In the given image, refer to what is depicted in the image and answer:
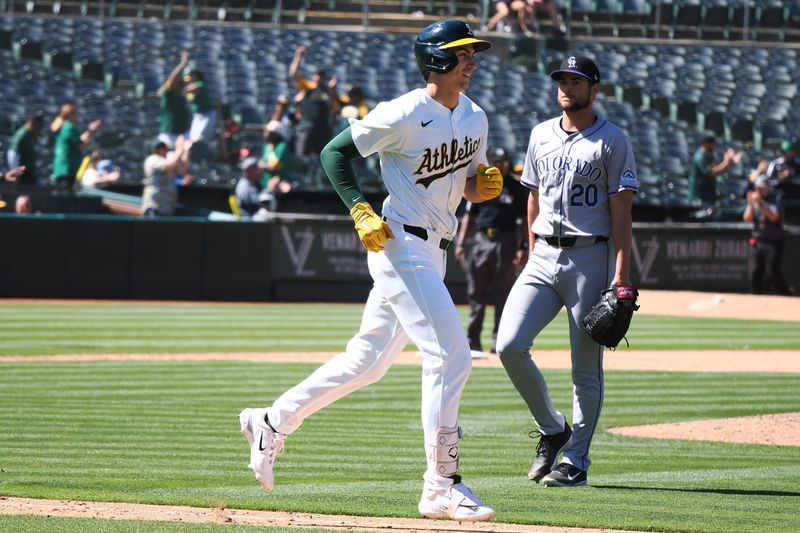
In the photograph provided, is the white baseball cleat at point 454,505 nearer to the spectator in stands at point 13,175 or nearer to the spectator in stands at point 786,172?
the spectator in stands at point 13,175

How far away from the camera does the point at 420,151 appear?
571 centimetres

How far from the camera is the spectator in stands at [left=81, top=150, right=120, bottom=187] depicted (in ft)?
76.4

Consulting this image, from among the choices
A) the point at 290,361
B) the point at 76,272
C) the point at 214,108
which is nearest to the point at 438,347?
the point at 290,361

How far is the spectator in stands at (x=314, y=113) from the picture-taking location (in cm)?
2411

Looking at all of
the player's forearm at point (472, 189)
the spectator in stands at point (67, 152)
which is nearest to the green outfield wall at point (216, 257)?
the spectator in stands at point (67, 152)

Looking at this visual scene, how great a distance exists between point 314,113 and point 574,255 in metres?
17.8

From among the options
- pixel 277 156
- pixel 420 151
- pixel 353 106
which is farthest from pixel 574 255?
pixel 353 106

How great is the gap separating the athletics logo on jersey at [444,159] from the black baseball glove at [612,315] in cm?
106

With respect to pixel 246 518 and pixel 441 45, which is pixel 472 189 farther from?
pixel 246 518

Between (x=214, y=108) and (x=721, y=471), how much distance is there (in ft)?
66.4

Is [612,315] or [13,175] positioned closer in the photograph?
[612,315]

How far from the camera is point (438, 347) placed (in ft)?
18.5

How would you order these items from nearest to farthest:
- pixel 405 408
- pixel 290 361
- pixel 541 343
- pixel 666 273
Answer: pixel 405 408
pixel 290 361
pixel 541 343
pixel 666 273

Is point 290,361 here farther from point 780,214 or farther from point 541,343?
point 780,214
